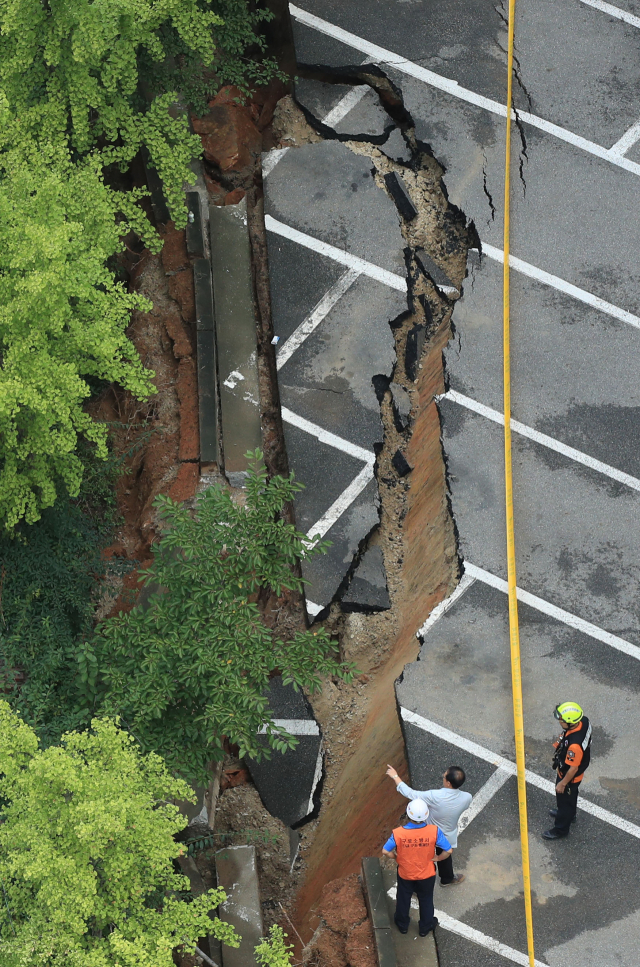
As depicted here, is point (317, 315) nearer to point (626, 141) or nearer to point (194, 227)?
point (194, 227)

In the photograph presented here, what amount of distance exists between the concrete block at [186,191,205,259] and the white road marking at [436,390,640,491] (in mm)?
3564

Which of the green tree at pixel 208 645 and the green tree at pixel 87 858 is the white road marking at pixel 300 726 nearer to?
the green tree at pixel 208 645

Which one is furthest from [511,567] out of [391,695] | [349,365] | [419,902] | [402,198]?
[402,198]

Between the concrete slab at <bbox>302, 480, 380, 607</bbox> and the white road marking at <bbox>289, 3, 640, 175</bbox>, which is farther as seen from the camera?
the white road marking at <bbox>289, 3, 640, 175</bbox>

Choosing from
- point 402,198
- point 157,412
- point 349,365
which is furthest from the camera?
point 402,198

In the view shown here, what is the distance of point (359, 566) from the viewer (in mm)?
10625

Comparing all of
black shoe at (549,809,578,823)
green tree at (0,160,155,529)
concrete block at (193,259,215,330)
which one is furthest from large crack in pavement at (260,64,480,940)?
green tree at (0,160,155,529)

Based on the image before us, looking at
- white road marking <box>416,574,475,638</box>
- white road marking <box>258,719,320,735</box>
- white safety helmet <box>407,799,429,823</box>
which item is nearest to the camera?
white safety helmet <box>407,799,429,823</box>

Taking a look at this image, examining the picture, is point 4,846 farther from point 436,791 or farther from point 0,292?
point 0,292

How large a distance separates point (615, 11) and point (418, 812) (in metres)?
10.3

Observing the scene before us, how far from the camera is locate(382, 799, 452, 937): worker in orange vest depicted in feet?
25.6

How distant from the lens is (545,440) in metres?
10.6

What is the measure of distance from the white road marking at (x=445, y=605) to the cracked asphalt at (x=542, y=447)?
0.15ft

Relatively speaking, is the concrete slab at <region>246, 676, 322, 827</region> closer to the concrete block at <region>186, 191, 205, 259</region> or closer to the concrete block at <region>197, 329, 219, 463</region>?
the concrete block at <region>197, 329, 219, 463</region>
